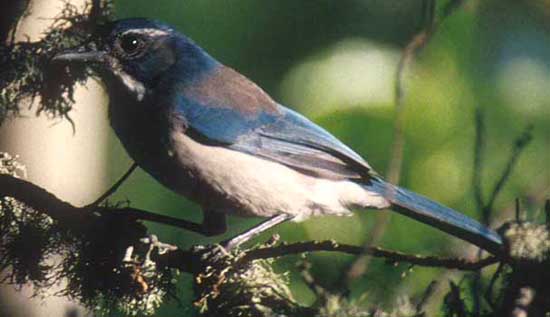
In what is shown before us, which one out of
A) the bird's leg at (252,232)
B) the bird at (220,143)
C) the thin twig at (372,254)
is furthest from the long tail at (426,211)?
the thin twig at (372,254)

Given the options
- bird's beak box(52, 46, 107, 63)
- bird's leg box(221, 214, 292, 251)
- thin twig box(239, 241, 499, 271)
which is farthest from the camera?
bird's leg box(221, 214, 292, 251)

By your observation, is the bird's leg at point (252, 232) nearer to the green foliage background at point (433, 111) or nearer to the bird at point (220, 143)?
the bird at point (220, 143)

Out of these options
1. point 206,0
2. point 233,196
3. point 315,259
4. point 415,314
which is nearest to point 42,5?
point 233,196

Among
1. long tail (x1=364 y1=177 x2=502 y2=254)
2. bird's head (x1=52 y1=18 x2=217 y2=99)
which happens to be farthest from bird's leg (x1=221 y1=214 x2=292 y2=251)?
bird's head (x1=52 y1=18 x2=217 y2=99)

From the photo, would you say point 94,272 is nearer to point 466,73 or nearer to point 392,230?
point 392,230

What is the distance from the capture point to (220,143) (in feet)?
11.3

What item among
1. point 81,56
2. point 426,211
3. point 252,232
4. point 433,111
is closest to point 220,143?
point 252,232

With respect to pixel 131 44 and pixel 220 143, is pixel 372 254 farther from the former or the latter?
pixel 131 44

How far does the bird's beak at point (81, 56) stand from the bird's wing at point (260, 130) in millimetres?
344

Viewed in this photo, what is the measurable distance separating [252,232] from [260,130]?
1.35 ft

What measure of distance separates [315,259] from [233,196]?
525 millimetres

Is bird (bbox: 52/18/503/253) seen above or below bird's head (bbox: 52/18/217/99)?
below

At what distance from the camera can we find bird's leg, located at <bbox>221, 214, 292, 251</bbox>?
3178 millimetres

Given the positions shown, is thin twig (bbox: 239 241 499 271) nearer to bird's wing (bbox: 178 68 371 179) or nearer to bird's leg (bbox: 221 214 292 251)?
bird's leg (bbox: 221 214 292 251)
